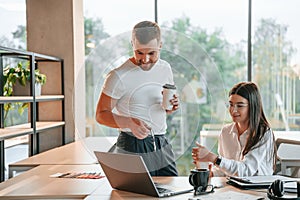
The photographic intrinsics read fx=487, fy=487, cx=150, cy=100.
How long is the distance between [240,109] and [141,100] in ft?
2.58

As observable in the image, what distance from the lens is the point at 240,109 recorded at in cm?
242

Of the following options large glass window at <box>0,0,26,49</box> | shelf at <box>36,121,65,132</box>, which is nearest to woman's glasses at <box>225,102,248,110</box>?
shelf at <box>36,121,65,132</box>

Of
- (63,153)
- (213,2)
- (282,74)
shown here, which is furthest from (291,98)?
(63,153)

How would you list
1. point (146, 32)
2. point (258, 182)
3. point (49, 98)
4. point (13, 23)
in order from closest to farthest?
point (146, 32), point (258, 182), point (49, 98), point (13, 23)

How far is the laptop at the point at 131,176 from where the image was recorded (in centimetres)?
181

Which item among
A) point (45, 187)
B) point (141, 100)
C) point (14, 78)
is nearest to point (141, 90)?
point (141, 100)

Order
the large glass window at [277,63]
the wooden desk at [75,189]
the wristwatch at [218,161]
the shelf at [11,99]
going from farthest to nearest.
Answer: the large glass window at [277,63] < the shelf at [11,99] < the wristwatch at [218,161] < the wooden desk at [75,189]

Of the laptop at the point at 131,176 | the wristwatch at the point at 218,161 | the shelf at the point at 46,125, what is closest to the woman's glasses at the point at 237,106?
the wristwatch at the point at 218,161

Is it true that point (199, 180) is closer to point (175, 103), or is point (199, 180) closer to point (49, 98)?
point (175, 103)

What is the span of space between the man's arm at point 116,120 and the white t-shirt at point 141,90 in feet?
0.06

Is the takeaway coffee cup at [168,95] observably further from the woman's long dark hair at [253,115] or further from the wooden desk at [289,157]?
the wooden desk at [289,157]

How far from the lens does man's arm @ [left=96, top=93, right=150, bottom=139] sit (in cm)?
183

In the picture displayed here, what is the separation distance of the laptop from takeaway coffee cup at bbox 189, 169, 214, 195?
54 mm

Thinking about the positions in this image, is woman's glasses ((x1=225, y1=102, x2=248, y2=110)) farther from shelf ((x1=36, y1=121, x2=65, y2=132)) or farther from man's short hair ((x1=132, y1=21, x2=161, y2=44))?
shelf ((x1=36, y1=121, x2=65, y2=132))
